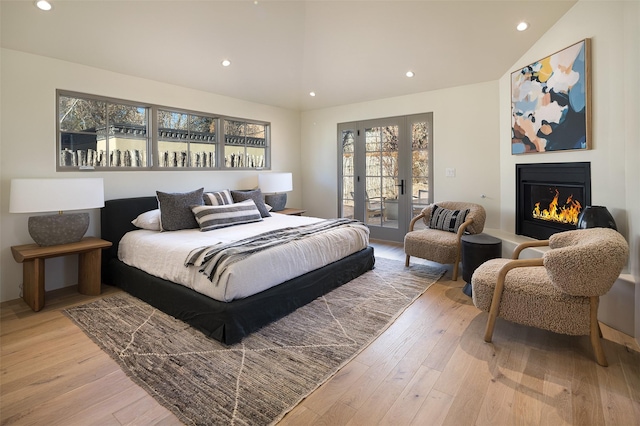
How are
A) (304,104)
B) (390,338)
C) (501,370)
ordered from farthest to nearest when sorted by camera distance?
(304,104) → (390,338) → (501,370)

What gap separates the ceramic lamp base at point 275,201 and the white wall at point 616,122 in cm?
390

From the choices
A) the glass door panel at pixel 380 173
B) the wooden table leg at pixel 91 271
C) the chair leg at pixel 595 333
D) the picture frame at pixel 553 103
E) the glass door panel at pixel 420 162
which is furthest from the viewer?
the glass door panel at pixel 380 173

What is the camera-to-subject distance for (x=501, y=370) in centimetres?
202

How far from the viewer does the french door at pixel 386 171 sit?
16.8ft

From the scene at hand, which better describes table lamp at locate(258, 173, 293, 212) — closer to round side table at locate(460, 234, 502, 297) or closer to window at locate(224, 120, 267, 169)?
window at locate(224, 120, 267, 169)

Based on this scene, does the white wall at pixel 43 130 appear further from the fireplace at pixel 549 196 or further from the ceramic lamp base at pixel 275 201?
the fireplace at pixel 549 196

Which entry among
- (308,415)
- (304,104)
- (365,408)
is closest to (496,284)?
(365,408)

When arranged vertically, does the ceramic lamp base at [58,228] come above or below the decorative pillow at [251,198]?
below

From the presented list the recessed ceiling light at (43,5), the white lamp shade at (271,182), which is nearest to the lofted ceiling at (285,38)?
the recessed ceiling light at (43,5)

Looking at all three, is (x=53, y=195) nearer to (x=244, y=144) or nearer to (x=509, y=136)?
(x=244, y=144)

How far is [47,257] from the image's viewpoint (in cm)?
291

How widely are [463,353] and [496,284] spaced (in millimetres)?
523

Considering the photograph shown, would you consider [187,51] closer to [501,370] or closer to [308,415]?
[308,415]

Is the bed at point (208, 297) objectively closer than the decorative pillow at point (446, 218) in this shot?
Yes
